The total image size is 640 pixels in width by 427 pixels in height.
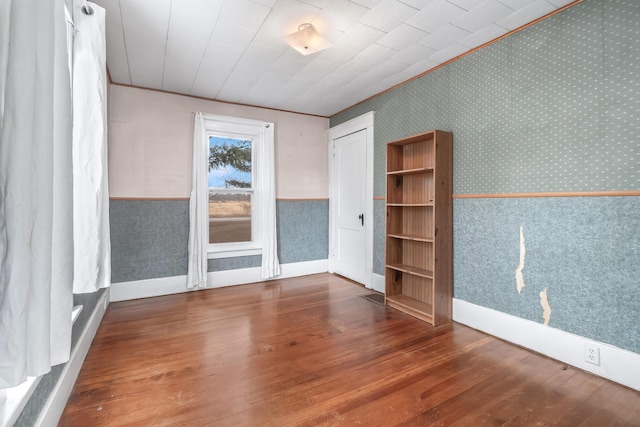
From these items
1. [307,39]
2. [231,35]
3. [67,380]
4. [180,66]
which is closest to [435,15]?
[307,39]

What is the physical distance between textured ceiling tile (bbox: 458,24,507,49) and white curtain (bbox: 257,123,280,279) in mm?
2596

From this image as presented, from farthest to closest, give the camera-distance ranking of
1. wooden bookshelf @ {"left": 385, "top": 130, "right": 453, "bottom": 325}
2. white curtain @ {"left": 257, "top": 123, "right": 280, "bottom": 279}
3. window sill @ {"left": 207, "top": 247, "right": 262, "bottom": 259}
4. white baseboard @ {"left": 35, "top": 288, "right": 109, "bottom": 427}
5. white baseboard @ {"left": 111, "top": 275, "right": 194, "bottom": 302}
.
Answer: white curtain @ {"left": 257, "top": 123, "right": 280, "bottom": 279}, window sill @ {"left": 207, "top": 247, "right": 262, "bottom": 259}, white baseboard @ {"left": 111, "top": 275, "right": 194, "bottom": 302}, wooden bookshelf @ {"left": 385, "top": 130, "right": 453, "bottom": 325}, white baseboard @ {"left": 35, "top": 288, "right": 109, "bottom": 427}

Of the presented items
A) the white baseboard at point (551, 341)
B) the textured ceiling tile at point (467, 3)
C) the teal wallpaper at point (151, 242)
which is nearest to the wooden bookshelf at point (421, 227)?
the white baseboard at point (551, 341)

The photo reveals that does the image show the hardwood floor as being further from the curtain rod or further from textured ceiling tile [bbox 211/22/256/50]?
textured ceiling tile [bbox 211/22/256/50]

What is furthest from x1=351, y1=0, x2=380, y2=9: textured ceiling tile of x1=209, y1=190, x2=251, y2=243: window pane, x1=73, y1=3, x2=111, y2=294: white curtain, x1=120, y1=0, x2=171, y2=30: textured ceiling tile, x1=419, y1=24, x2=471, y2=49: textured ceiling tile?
x1=209, y1=190, x2=251, y2=243: window pane

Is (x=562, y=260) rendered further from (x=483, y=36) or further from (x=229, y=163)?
(x=229, y=163)

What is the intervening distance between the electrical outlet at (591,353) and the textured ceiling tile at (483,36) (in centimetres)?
241

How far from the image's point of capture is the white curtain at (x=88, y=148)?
174cm

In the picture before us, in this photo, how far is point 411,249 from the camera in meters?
3.41

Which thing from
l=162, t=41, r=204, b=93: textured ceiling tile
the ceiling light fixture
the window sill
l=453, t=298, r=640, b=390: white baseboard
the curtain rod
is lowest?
l=453, t=298, r=640, b=390: white baseboard

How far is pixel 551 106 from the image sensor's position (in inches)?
88.8

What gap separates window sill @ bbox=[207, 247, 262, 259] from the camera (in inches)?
158

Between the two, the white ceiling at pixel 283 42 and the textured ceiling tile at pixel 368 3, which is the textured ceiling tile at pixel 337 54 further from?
the textured ceiling tile at pixel 368 3

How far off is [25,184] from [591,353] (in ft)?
10.1
